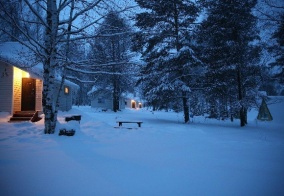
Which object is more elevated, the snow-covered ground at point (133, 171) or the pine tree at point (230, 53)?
the pine tree at point (230, 53)

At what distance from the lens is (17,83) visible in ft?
44.9

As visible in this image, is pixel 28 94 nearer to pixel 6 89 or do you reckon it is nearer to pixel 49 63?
pixel 6 89

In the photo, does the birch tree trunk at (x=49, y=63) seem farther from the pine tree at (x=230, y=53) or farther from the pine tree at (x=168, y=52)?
the pine tree at (x=230, y=53)

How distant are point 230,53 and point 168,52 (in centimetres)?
489

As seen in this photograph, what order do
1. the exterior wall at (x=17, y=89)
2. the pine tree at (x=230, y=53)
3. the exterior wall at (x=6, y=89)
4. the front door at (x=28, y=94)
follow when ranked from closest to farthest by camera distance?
1. the exterior wall at (x=6, y=89)
2. the exterior wall at (x=17, y=89)
3. the pine tree at (x=230, y=53)
4. the front door at (x=28, y=94)

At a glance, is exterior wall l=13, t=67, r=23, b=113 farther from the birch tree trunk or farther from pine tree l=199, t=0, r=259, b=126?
pine tree l=199, t=0, r=259, b=126

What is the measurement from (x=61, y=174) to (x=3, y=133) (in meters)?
6.09

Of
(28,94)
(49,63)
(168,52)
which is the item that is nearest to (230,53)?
(168,52)

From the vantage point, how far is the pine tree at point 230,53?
13703 mm

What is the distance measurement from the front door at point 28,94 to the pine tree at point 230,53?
47.0 ft

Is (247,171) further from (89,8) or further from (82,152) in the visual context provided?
(89,8)

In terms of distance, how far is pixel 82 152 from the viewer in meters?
5.57

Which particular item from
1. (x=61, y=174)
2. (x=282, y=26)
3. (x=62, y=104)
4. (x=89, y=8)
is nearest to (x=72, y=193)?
(x=61, y=174)

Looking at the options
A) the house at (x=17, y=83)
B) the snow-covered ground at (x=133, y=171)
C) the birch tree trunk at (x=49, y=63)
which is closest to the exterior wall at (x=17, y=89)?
the house at (x=17, y=83)
